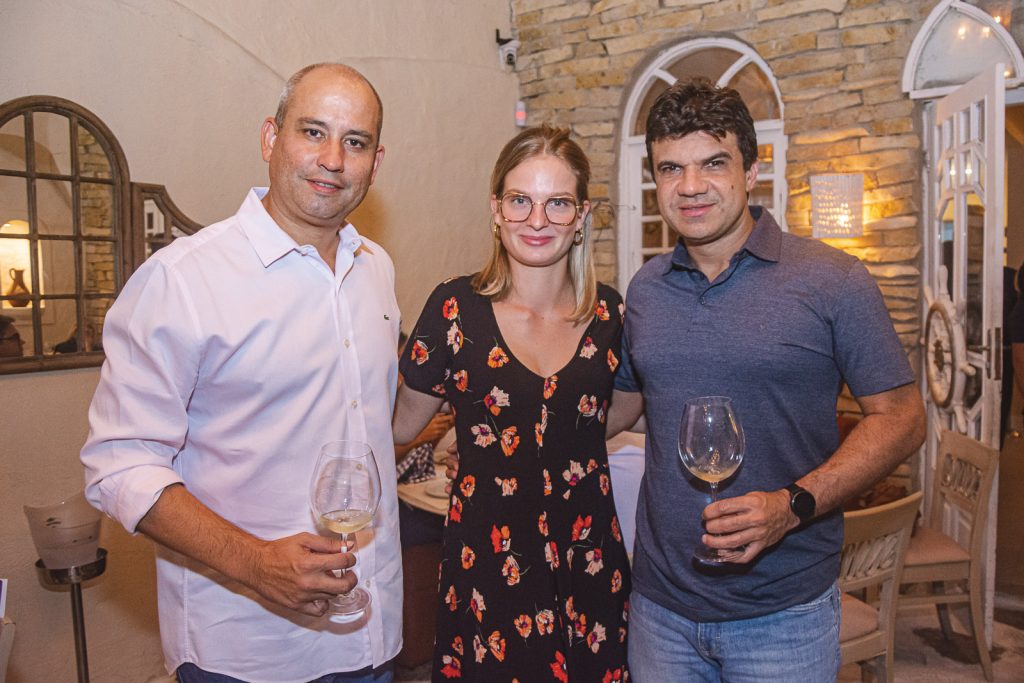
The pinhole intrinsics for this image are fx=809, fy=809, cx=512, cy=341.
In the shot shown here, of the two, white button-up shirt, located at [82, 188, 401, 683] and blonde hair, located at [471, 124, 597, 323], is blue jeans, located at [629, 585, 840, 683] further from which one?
blonde hair, located at [471, 124, 597, 323]

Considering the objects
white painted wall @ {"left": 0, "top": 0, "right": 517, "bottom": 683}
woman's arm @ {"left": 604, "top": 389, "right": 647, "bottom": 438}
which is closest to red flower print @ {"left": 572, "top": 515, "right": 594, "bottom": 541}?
woman's arm @ {"left": 604, "top": 389, "right": 647, "bottom": 438}

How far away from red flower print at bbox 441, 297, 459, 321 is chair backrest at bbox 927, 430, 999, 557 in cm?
276

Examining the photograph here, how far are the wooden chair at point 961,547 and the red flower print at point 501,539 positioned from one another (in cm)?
253

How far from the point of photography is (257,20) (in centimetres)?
391

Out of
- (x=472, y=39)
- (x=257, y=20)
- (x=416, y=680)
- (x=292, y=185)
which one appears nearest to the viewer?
(x=292, y=185)

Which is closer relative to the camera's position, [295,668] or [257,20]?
[295,668]

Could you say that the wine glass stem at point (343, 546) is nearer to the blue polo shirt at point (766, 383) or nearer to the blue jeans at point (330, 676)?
the blue jeans at point (330, 676)

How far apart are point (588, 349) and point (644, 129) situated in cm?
405

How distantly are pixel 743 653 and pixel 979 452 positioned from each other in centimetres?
259

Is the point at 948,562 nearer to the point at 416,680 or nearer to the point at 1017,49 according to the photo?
the point at 416,680

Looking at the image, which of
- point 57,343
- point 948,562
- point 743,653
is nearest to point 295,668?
point 743,653

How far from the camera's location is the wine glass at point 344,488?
1.39m

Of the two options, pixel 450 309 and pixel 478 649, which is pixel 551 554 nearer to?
pixel 478 649

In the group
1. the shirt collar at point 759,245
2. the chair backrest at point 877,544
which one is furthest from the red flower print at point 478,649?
the chair backrest at point 877,544
